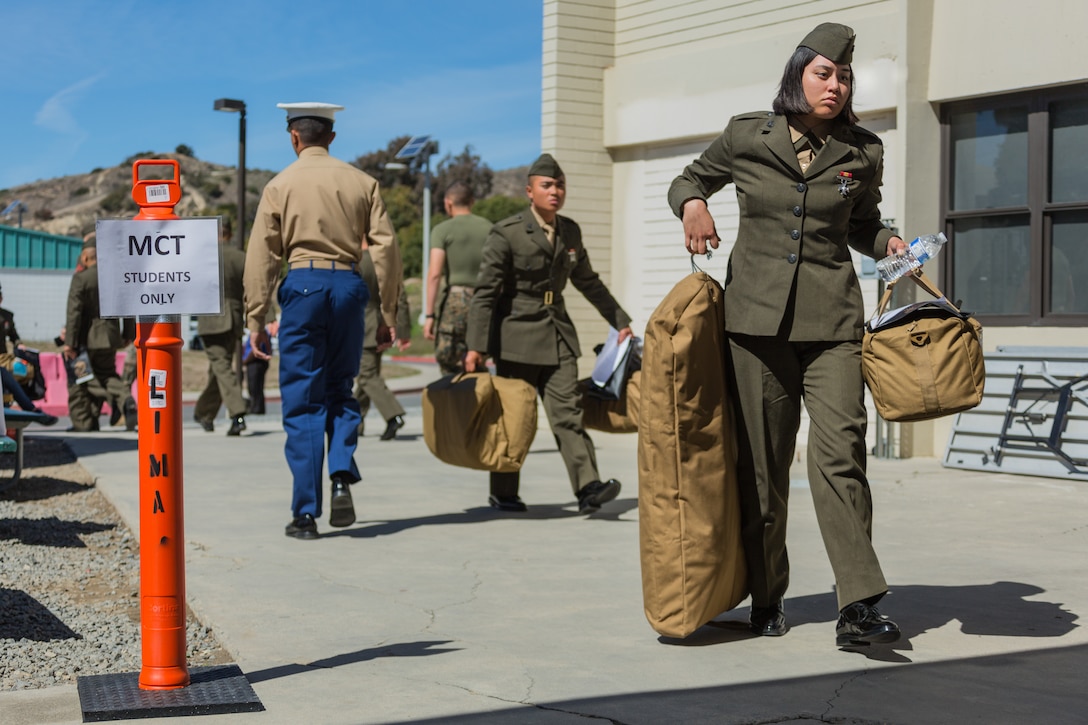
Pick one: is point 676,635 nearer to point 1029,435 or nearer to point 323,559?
point 323,559

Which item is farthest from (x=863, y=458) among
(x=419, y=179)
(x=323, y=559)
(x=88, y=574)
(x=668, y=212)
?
(x=419, y=179)

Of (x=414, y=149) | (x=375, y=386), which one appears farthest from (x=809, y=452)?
(x=414, y=149)

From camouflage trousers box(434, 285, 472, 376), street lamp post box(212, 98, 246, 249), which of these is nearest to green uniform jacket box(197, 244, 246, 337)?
camouflage trousers box(434, 285, 472, 376)

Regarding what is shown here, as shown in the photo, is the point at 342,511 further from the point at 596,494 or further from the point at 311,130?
the point at 311,130

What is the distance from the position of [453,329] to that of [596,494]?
359 cm

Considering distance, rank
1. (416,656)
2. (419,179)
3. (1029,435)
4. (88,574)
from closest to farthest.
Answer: (416,656) < (88,574) < (1029,435) < (419,179)

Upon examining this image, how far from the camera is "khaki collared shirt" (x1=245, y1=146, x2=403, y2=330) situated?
723 centimetres

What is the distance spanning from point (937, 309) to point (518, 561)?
263cm

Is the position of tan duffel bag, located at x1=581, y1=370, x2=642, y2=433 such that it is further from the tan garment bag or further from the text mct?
the text mct

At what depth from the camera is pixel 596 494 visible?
7879 millimetres

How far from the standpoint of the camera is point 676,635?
4777 mm

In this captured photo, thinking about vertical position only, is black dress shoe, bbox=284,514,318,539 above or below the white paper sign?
below

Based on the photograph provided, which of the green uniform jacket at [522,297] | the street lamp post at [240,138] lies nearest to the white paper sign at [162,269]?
the green uniform jacket at [522,297]

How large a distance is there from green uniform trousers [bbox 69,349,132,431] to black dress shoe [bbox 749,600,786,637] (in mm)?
10706
